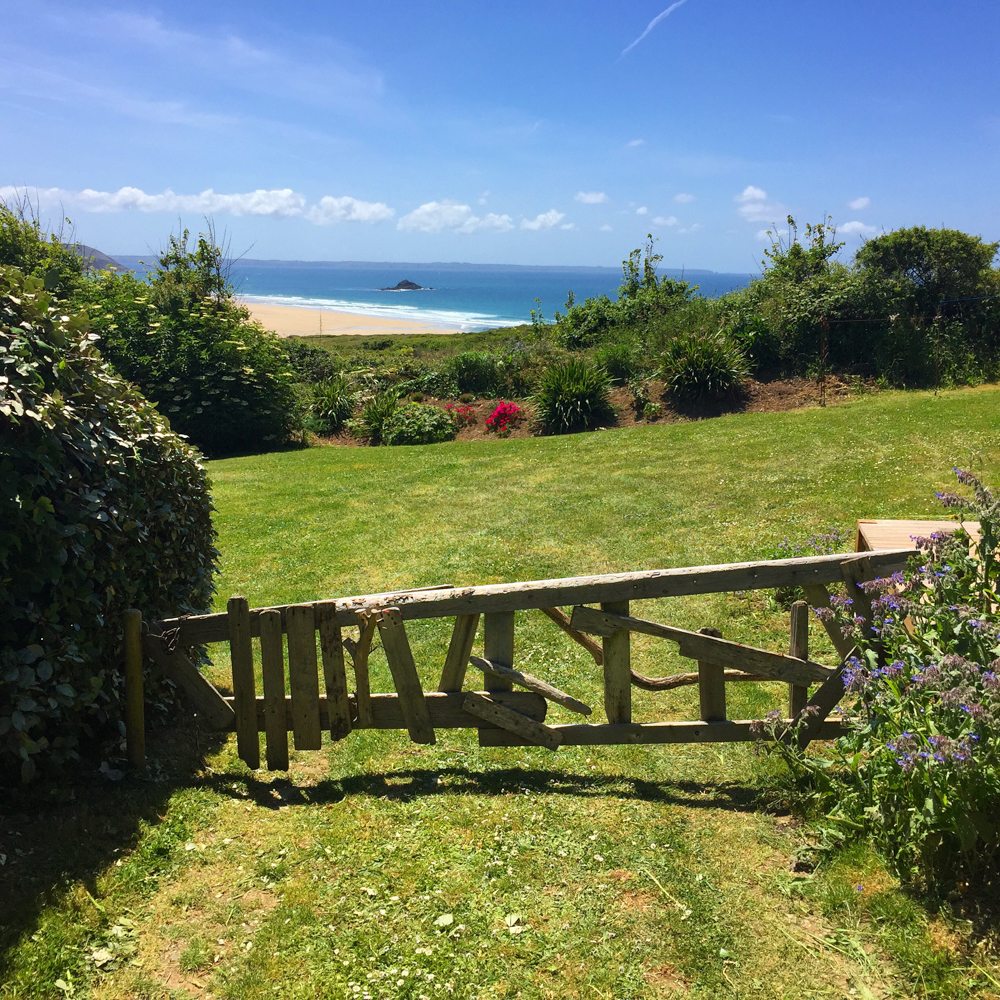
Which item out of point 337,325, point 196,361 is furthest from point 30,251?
point 337,325

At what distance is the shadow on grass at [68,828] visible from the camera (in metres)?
3.69

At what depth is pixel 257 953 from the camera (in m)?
3.54

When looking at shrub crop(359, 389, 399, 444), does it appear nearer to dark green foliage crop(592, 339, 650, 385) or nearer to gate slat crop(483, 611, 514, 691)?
dark green foliage crop(592, 339, 650, 385)

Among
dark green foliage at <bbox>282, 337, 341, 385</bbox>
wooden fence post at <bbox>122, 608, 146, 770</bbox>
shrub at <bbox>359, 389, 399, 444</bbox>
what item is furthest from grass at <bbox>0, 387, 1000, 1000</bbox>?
dark green foliage at <bbox>282, 337, 341, 385</bbox>

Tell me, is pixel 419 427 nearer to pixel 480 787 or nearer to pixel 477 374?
pixel 477 374

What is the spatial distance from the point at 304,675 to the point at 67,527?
1570mm

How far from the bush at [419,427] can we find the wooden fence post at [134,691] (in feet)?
44.7

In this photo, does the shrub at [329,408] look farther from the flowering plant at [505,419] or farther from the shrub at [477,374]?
the flowering plant at [505,419]

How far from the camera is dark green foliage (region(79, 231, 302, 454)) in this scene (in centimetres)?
1748

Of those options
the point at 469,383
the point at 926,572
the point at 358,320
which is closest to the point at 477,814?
the point at 926,572

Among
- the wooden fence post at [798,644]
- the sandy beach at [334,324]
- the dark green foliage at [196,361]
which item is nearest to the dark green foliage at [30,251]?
the dark green foliage at [196,361]

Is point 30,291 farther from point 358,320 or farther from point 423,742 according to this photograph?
point 358,320

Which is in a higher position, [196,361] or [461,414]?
[196,361]

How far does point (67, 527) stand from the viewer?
4113 mm
